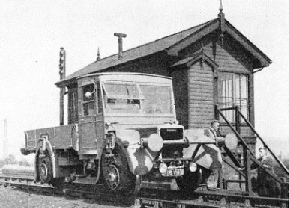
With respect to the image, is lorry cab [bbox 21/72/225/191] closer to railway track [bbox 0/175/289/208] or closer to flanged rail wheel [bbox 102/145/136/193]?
flanged rail wheel [bbox 102/145/136/193]

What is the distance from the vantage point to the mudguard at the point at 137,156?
26.8 feet

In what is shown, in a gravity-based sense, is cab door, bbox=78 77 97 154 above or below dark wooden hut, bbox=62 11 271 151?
below

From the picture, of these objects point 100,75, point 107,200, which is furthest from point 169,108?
point 107,200

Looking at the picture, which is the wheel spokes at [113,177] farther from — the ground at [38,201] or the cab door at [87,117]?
the cab door at [87,117]

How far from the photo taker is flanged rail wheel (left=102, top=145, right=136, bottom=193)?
337 inches

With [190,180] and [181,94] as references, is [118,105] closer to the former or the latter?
[190,180]

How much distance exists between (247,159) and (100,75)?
3.60 metres

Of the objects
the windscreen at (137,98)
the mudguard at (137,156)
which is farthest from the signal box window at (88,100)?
the mudguard at (137,156)

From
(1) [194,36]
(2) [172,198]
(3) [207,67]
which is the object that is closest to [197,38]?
(1) [194,36]

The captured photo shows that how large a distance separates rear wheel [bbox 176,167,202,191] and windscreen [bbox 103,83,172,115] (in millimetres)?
1569

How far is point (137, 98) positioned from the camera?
9.99 meters

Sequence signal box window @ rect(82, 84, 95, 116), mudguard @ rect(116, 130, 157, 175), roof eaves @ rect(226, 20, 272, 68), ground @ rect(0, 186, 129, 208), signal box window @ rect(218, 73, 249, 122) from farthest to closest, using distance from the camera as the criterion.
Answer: signal box window @ rect(218, 73, 249, 122), roof eaves @ rect(226, 20, 272, 68), signal box window @ rect(82, 84, 95, 116), ground @ rect(0, 186, 129, 208), mudguard @ rect(116, 130, 157, 175)

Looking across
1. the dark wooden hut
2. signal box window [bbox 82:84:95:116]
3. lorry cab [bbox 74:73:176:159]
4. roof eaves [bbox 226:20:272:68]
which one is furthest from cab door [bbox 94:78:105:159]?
roof eaves [bbox 226:20:272:68]

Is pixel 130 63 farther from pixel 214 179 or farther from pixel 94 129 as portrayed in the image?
pixel 94 129
